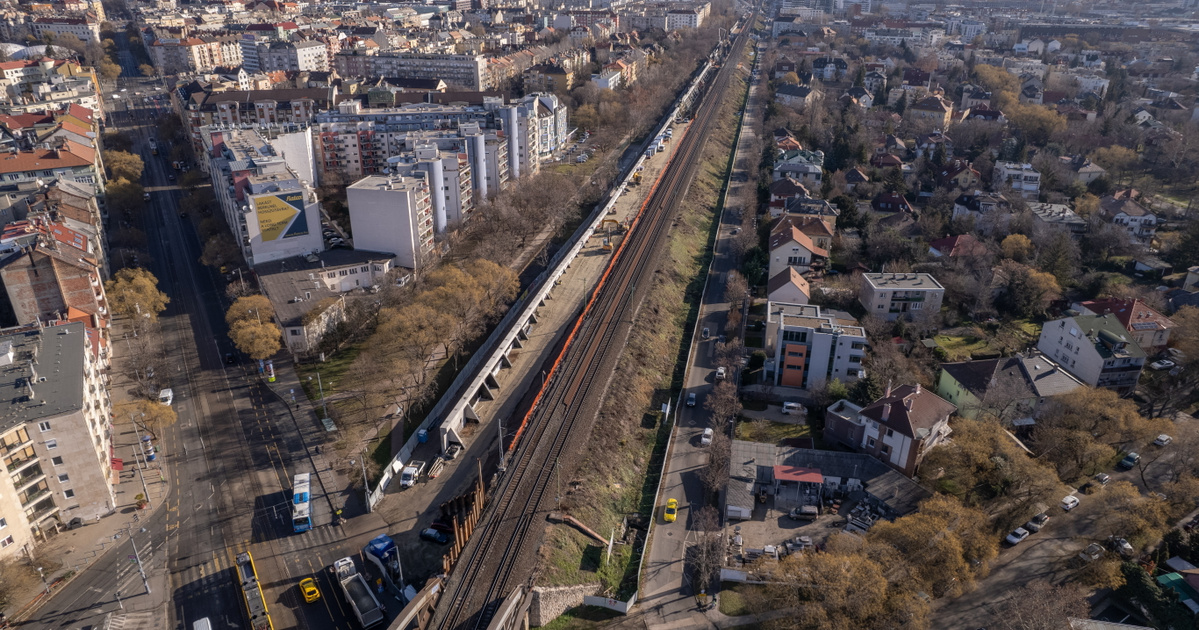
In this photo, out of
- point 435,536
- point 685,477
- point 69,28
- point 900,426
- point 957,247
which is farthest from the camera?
point 69,28

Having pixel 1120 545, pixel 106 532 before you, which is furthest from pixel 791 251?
pixel 106 532

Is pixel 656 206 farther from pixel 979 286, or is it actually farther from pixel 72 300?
pixel 72 300

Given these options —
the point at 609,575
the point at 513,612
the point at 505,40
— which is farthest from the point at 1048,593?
the point at 505,40

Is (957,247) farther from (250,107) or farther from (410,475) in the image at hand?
(250,107)

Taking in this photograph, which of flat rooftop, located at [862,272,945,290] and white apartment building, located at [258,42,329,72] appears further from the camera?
white apartment building, located at [258,42,329,72]

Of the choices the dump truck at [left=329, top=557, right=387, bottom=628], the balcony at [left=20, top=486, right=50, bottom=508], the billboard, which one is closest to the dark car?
the dump truck at [left=329, top=557, right=387, bottom=628]

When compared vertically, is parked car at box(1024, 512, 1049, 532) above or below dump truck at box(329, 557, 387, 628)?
below

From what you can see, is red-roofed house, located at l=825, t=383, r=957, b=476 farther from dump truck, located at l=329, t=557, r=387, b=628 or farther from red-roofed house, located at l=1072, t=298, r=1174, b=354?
dump truck, located at l=329, t=557, r=387, b=628
